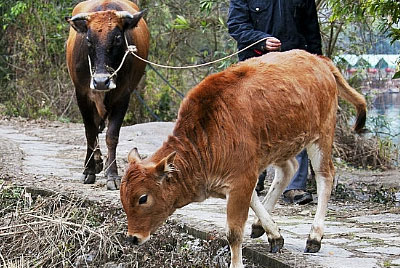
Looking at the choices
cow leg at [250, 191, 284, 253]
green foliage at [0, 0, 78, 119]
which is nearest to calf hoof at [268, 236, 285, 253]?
cow leg at [250, 191, 284, 253]

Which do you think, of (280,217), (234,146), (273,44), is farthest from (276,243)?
(273,44)

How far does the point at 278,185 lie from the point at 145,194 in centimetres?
148

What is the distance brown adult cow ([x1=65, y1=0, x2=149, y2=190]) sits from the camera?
8.19m

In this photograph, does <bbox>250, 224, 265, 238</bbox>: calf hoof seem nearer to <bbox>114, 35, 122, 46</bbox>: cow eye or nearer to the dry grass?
the dry grass

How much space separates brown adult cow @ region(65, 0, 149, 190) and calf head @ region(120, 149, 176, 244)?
3.11 meters

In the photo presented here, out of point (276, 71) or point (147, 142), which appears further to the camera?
point (147, 142)

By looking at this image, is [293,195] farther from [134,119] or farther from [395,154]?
[134,119]

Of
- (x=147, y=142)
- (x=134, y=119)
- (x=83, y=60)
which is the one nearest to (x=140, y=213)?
(x=83, y=60)

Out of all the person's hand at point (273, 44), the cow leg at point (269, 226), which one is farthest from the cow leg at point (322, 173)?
the person's hand at point (273, 44)

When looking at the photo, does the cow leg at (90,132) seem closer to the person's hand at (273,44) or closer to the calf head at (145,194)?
the person's hand at (273,44)

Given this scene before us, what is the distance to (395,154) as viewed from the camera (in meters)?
12.8

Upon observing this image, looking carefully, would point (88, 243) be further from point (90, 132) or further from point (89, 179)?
point (90, 132)

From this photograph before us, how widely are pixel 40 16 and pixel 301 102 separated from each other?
13.8 meters

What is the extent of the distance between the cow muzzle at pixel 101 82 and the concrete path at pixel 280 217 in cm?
104
